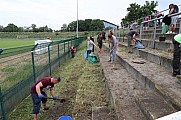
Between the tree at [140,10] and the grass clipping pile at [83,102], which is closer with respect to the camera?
the grass clipping pile at [83,102]

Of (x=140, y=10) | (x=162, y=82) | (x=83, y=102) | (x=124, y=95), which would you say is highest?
(x=140, y=10)

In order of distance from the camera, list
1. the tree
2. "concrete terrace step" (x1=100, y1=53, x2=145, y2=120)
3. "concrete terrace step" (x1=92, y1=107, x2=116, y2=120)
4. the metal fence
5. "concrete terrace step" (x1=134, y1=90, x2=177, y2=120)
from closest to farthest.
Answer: "concrete terrace step" (x1=134, y1=90, x2=177, y2=120)
"concrete terrace step" (x1=100, y1=53, x2=145, y2=120)
"concrete terrace step" (x1=92, y1=107, x2=116, y2=120)
the metal fence
the tree

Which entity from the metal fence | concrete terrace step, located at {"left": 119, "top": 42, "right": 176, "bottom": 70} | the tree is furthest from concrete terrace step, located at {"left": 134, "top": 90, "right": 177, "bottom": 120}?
the tree

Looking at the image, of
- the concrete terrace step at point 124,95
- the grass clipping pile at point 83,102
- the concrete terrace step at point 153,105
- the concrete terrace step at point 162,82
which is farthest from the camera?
the grass clipping pile at point 83,102

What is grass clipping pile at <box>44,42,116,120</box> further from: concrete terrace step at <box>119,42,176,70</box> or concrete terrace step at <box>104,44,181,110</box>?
concrete terrace step at <box>119,42,176,70</box>

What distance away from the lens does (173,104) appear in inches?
113

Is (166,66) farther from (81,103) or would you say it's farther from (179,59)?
(81,103)

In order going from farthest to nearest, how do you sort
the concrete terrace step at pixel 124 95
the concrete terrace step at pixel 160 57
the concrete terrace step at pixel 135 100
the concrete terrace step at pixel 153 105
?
the concrete terrace step at pixel 160 57
the concrete terrace step at pixel 124 95
the concrete terrace step at pixel 135 100
the concrete terrace step at pixel 153 105

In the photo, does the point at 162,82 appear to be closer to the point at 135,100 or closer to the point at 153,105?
the point at 135,100

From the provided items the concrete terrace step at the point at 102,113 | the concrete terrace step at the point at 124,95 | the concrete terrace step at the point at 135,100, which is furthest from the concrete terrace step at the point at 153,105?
the concrete terrace step at the point at 102,113

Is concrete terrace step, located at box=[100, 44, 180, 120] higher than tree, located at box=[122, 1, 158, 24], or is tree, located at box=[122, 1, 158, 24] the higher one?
tree, located at box=[122, 1, 158, 24]

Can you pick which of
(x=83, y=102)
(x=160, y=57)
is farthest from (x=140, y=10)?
(x=83, y=102)

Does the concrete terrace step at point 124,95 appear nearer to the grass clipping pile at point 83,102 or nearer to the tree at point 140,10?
the grass clipping pile at point 83,102

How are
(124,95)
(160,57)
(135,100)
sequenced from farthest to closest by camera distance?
(160,57), (124,95), (135,100)
